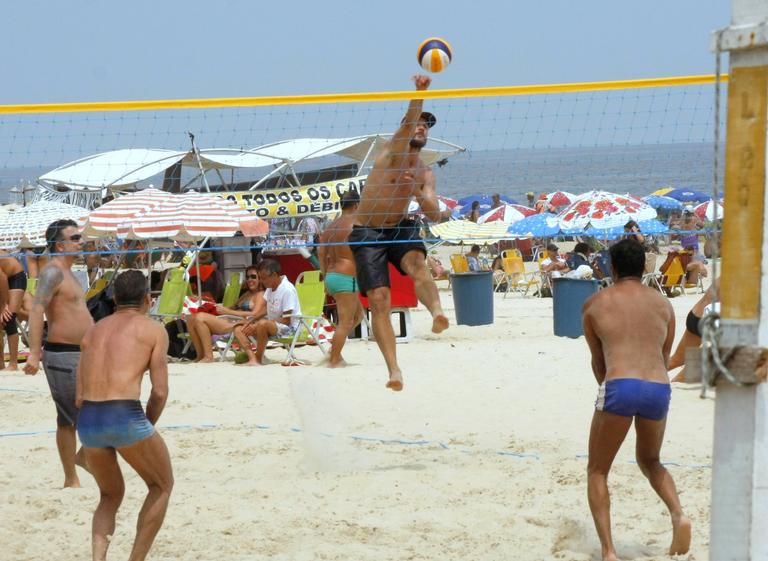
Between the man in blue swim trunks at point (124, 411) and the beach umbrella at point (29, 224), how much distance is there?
940 centimetres

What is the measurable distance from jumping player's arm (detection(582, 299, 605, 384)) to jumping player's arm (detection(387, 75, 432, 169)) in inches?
77.0

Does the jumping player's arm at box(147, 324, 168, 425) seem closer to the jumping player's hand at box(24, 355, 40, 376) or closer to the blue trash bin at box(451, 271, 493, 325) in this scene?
the jumping player's hand at box(24, 355, 40, 376)

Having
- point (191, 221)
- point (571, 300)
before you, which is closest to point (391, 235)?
point (191, 221)

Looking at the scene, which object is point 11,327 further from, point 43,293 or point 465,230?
point 465,230

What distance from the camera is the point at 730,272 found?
114 inches

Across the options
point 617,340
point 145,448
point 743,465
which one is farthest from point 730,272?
point 145,448

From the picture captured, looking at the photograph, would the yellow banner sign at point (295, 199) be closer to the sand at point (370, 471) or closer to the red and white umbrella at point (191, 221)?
the red and white umbrella at point (191, 221)

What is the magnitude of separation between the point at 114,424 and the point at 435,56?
116 inches

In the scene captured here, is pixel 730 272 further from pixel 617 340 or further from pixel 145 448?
pixel 145 448

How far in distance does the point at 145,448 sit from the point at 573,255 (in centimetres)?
1157

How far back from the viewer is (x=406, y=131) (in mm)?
6172

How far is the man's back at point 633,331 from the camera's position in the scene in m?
4.34

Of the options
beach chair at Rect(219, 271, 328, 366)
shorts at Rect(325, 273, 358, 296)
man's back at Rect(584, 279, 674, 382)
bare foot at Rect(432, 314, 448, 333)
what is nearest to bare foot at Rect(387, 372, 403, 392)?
bare foot at Rect(432, 314, 448, 333)

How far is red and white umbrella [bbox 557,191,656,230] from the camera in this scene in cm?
1587
